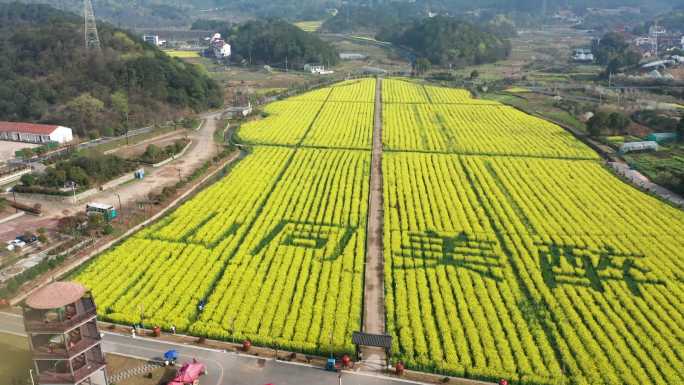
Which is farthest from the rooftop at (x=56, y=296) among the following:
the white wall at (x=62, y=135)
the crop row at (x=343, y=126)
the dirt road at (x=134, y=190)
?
the white wall at (x=62, y=135)

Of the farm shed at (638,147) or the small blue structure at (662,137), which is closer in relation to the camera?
the farm shed at (638,147)

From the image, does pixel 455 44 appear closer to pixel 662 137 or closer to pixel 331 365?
pixel 662 137

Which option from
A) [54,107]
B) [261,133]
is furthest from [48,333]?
[54,107]

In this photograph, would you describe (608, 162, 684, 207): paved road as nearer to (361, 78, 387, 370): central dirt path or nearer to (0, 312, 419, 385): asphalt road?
(361, 78, 387, 370): central dirt path

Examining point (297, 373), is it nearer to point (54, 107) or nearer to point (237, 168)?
point (237, 168)

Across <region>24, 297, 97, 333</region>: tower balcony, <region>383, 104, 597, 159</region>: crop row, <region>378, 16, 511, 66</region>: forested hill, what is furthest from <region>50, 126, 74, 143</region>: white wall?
<region>378, 16, 511, 66</region>: forested hill

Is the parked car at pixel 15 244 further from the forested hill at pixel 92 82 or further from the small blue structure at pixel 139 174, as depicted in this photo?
the forested hill at pixel 92 82
